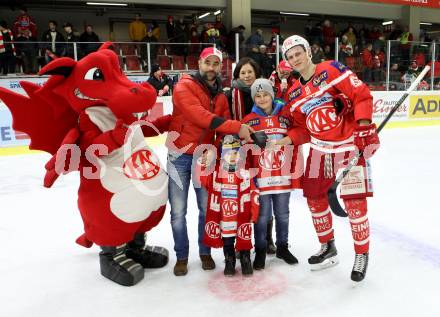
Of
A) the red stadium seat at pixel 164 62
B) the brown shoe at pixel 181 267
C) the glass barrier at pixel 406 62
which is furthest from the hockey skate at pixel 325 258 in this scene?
the glass barrier at pixel 406 62

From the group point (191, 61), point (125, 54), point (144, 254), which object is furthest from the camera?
point (191, 61)

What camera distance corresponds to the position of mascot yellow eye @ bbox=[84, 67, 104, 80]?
2076 mm

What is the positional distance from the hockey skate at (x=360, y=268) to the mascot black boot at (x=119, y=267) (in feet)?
3.82

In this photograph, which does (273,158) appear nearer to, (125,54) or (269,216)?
(269,216)

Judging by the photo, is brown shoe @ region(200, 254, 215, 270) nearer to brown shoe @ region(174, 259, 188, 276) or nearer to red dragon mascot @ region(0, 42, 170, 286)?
brown shoe @ region(174, 259, 188, 276)

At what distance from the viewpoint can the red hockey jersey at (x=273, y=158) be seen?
2309 mm

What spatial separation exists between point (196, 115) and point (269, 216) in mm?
751

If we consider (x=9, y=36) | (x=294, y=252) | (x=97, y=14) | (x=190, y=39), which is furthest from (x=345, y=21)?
(x=294, y=252)

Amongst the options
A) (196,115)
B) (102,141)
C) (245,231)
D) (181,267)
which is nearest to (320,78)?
(196,115)

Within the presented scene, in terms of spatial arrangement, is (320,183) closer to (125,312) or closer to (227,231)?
(227,231)

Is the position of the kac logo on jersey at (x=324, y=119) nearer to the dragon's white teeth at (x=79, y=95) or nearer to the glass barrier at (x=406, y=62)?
the dragon's white teeth at (x=79, y=95)

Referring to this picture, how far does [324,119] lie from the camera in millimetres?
2131

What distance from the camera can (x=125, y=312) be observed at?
200 centimetres

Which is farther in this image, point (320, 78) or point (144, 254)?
point (144, 254)
